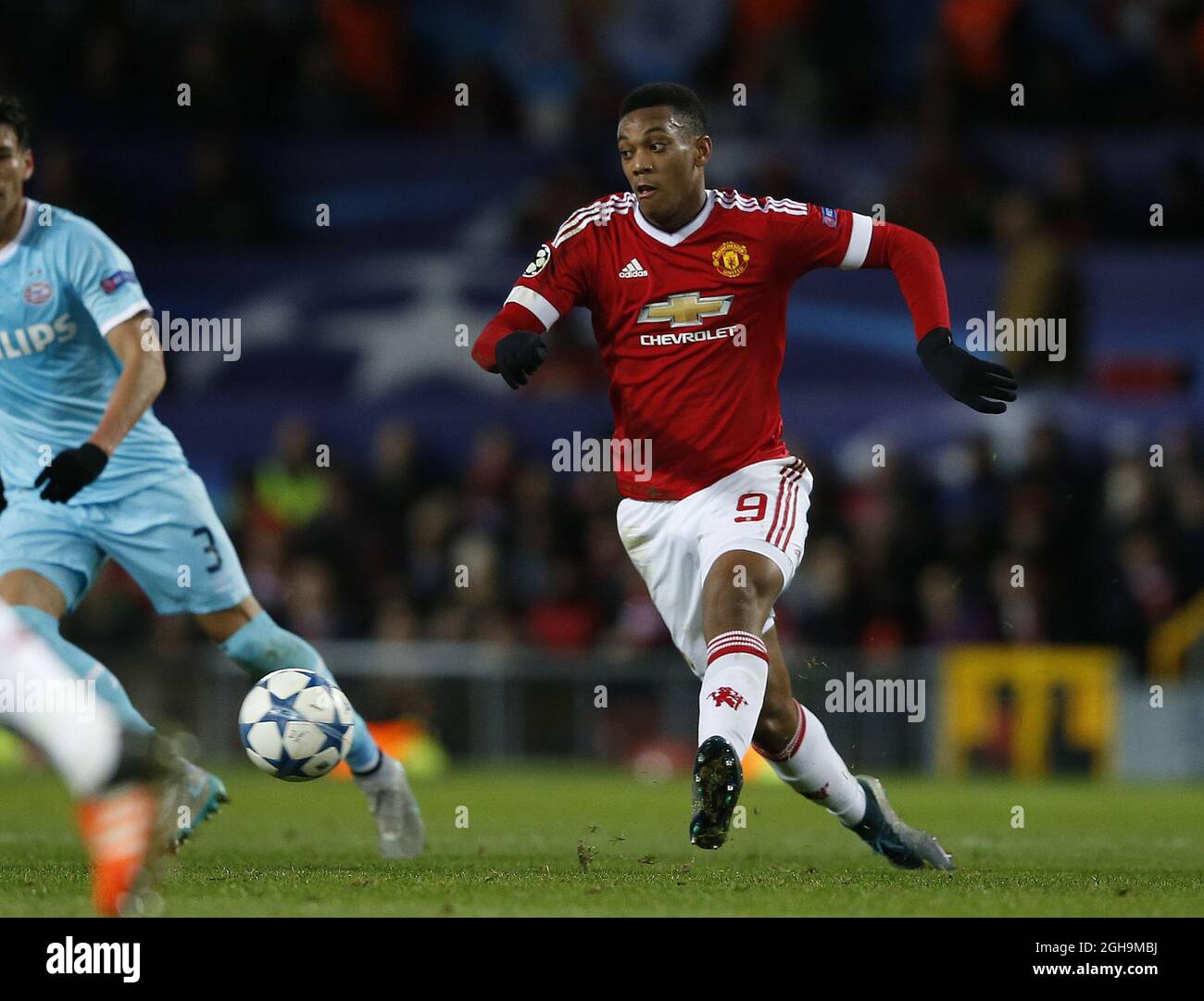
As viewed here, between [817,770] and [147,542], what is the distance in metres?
2.59

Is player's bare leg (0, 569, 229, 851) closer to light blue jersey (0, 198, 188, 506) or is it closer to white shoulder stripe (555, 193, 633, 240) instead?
light blue jersey (0, 198, 188, 506)

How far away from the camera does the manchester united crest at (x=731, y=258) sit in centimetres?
698

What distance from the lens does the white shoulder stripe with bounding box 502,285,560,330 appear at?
6840 millimetres

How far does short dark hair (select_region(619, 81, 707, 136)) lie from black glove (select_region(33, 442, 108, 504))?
6.86 feet

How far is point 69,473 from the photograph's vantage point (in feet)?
21.1

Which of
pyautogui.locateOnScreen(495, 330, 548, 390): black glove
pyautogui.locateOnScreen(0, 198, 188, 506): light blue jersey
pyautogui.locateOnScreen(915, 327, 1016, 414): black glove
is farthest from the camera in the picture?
pyautogui.locateOnScreen(0, 198, 188, 506): light blue jersey

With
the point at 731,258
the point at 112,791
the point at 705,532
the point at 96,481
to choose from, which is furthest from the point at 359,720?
the point at 112,791

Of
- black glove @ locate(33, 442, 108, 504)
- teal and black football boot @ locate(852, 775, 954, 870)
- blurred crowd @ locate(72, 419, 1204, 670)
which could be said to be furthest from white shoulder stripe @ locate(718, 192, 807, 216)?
blurred crowd @ locate(72, 419, 1204, 670)

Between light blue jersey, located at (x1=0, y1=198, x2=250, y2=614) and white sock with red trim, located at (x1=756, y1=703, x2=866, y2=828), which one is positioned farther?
light blue jersey, located at (x1=0, y1=198, x2=250, y2=614)

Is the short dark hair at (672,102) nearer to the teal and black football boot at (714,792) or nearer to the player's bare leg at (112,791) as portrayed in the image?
the teal and black football boot at (714,792)

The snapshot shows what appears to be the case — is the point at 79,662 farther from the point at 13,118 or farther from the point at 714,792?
the point at 714,792
